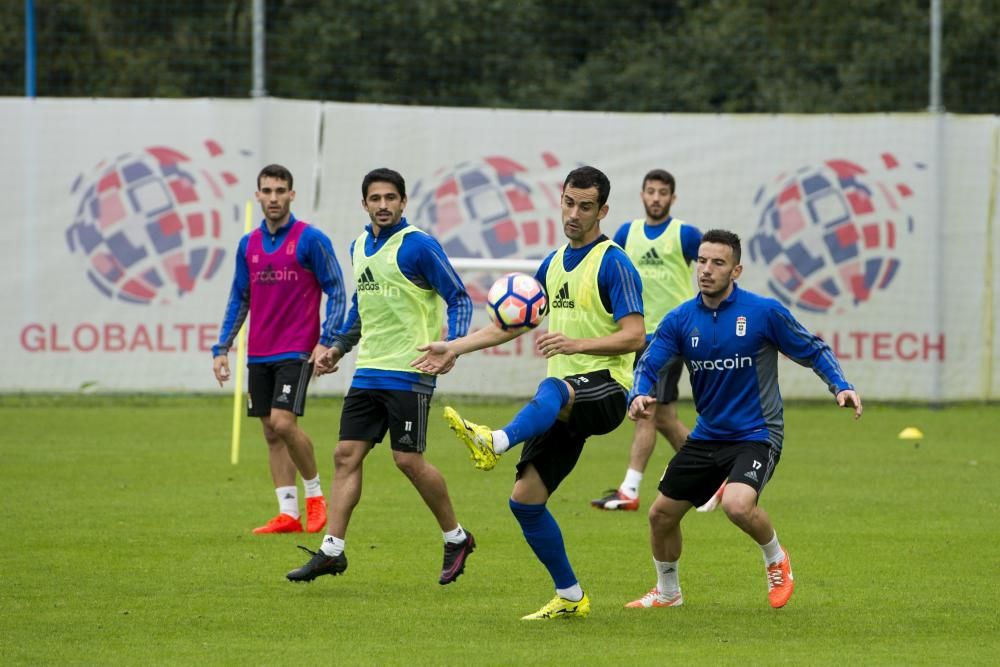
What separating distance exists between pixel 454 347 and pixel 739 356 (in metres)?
1.33

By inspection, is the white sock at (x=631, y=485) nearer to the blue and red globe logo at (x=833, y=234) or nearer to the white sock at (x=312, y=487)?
the white sock at (x=312, y=487)

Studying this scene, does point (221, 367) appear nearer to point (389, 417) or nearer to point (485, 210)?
point (389, 417)

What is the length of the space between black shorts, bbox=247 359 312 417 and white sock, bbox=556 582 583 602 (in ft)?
10.1

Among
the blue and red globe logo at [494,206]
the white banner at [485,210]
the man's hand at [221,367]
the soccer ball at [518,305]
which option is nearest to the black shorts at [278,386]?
the man's hand at [221,367]

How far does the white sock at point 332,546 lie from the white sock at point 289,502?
2.01 m

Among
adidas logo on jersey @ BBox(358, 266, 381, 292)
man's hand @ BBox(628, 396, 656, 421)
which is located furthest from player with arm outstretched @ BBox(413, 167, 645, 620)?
adidas logo on jersey @ BBox(358, 266, 381, 292)

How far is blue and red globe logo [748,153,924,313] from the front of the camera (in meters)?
18.3

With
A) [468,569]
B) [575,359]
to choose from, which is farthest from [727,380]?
[468,569]

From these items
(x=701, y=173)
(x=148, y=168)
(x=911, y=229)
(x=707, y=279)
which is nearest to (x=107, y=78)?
(x=148, y=168)

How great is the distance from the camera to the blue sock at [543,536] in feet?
24.7

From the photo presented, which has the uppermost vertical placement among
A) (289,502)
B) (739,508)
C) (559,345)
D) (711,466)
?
(559,345)

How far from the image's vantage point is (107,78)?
882 inches

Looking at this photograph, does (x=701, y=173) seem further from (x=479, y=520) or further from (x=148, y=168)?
(x=479, y=520)

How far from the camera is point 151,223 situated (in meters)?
18.1
